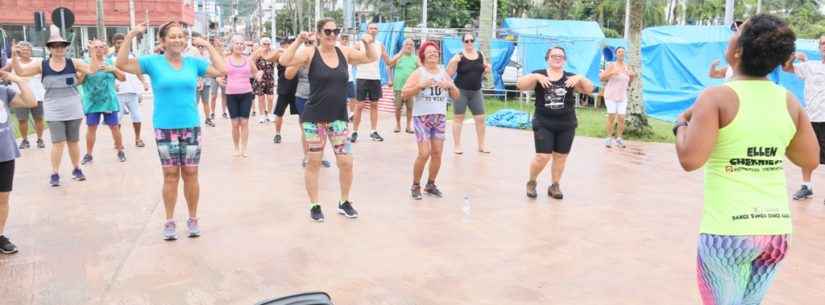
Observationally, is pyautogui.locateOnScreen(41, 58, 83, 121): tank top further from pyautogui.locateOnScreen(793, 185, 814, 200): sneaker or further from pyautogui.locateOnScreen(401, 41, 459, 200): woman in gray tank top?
pyautogui.locateOnScreen(793, 185, 814, 200): sneaker

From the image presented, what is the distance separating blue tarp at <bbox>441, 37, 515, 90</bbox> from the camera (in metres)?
19.0

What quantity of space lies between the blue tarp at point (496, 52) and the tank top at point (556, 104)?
12.3 m

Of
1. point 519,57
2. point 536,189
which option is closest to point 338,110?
point 536,189

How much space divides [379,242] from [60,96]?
4245 mm

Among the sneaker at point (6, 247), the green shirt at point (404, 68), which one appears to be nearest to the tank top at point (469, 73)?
the green shirt at point (404, 68)

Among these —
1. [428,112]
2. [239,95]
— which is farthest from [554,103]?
[239,95]

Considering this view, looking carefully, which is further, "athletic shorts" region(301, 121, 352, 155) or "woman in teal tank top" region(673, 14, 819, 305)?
"athletic shorts" region(301, 121, 352, 155)

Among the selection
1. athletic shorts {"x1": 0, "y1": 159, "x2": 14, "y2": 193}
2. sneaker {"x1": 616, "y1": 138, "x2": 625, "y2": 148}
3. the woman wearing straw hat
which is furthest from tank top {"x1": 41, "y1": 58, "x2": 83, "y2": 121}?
sneaker {"x1": 616, "y1": 138, "x2": 625, "y2": 148}

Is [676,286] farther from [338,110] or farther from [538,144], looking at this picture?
[338,110]

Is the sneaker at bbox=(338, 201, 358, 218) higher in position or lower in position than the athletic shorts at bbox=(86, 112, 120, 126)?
lower

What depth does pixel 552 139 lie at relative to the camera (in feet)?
22.4

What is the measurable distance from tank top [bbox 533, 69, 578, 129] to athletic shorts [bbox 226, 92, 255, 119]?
14.0 ft

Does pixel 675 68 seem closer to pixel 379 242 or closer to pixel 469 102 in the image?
pixel 469 102

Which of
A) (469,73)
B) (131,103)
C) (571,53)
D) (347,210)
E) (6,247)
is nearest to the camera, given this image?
(6,247)
